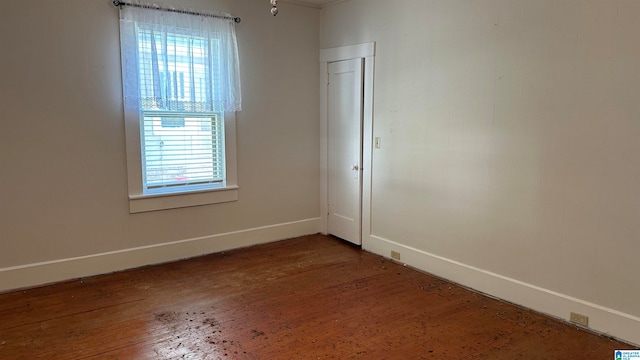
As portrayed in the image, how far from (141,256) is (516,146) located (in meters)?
3.47

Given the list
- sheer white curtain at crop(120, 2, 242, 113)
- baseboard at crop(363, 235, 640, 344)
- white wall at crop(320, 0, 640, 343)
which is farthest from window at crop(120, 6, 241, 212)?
baseboard at crop(363, 235, 640, 344)

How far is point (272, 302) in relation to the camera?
3352mm

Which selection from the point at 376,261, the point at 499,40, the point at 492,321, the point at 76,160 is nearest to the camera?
the point at 492,321

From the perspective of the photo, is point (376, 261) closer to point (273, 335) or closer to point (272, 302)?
point (272, 302)

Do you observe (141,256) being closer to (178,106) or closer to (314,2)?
(178,106)

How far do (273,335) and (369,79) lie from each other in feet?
8.85

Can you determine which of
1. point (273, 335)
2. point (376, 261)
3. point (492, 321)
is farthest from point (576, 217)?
point (273, 335)

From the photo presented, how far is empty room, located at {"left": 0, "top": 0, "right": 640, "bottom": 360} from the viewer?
2.72 m

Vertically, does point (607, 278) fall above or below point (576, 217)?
below

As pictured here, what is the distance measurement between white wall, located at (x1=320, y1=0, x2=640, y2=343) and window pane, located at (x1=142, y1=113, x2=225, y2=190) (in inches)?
66.3

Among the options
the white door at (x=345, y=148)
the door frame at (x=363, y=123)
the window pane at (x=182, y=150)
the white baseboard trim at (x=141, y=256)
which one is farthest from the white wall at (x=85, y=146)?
the white door at (x=345, y=148)

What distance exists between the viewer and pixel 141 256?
13.4 feet

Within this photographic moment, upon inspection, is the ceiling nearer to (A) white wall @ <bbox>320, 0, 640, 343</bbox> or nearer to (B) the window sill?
(A) white wall @ <bbox>320, 0, 640, 343</bbox>

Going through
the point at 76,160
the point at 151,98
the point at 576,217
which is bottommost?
the point at 576,217
